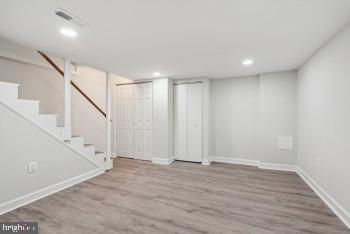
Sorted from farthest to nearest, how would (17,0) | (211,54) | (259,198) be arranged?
(211,54)
(259,198)
(17,0)

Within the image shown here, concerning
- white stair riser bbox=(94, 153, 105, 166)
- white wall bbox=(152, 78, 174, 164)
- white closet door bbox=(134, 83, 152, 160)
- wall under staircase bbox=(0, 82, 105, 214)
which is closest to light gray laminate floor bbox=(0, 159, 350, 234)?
wall under staircase bbox=(0, 82, 105, 214)

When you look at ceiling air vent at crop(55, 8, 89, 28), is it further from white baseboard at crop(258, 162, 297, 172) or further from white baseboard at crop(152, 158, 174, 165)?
white baseboard at crop(258, 162, 297, 172)

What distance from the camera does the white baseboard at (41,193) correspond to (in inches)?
85.1

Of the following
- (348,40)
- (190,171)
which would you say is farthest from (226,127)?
(348,40)

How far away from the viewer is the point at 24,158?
7.74 feet

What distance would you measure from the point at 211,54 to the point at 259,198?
95.2 inches

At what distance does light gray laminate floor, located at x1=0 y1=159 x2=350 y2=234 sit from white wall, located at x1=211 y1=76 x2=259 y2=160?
1.04 m

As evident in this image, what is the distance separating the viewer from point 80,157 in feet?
10.6

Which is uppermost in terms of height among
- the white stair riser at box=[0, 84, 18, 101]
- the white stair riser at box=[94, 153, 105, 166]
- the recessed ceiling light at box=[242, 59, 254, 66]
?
the recessed ceiling light at box=[242, 59, 254, 66]

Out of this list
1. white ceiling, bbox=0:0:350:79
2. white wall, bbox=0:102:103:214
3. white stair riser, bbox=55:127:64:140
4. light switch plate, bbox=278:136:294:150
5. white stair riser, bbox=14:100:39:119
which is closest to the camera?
white ceiling, bbox=0:0:350:79

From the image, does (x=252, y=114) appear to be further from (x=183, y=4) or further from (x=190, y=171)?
(x=183, y=4)

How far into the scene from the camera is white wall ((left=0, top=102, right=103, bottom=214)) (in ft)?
7.07

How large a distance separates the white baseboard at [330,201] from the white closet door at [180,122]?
271 cm

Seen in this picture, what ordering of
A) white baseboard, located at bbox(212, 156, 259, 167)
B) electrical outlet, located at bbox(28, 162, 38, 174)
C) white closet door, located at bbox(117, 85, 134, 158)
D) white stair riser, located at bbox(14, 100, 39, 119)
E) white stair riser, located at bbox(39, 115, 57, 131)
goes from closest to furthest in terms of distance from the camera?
1. white stair riser, located at bbox(14, 100, 39, 119)
2. electrical outlet, located at bbox(28, 162, 38, 174)
3. white stair riser, located at bbox(39, 115, 57, 131)
4. white baseboard, located at bbox(212, 156, 259, 167)
5. white closet door, located at bbox(117, 85, 134, 158)
